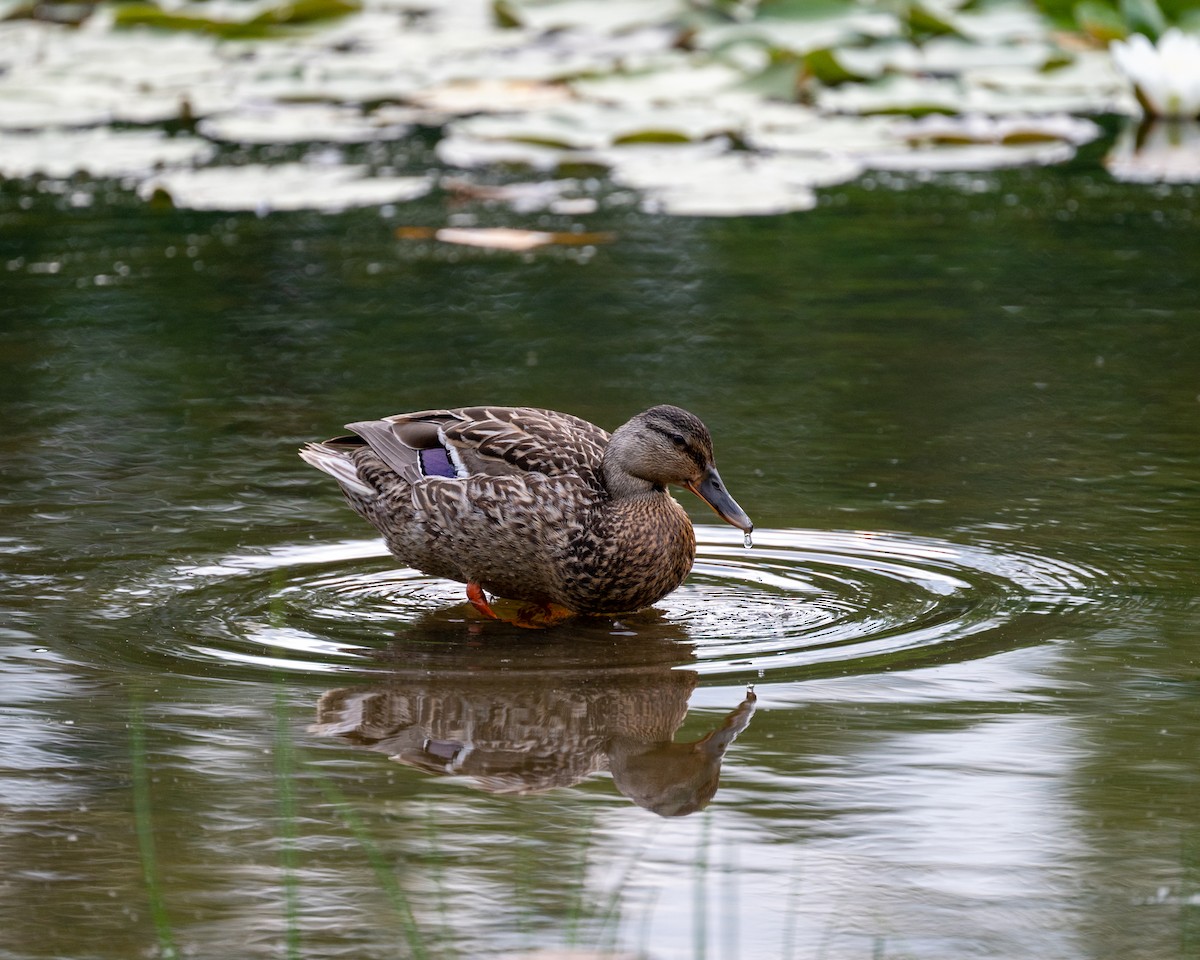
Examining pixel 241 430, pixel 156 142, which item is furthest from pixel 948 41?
pixel 241 430

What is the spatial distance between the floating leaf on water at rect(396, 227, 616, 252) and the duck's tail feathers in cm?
380

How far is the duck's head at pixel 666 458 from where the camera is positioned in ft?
17.6

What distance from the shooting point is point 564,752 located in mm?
4145

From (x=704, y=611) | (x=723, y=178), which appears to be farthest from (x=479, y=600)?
(x=723, y=178)

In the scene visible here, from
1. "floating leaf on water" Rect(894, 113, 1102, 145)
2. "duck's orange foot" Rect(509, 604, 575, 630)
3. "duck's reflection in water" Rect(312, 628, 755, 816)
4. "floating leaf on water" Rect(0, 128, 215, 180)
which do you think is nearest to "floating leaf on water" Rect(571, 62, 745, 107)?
"floating leaf on water" Rect(894, 113, 1102, 145)

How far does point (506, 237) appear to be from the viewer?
966cm

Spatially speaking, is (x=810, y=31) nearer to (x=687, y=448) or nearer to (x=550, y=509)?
(x=687, y=448)

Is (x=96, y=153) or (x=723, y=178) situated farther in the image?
(x=96, y=153)

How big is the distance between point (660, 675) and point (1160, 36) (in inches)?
338

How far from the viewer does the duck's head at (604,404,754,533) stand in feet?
17.6

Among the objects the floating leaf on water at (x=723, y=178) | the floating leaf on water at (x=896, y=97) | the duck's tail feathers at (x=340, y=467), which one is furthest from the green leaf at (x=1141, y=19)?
the duck's tail feathers at (x=340, y=467)

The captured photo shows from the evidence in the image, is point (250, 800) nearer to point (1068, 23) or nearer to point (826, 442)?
point (826, 442)

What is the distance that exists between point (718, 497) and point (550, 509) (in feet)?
1.58

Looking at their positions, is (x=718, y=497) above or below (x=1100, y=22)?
below
